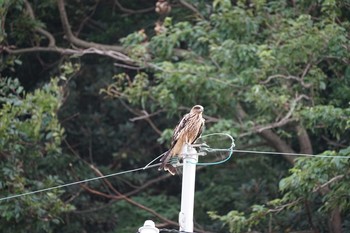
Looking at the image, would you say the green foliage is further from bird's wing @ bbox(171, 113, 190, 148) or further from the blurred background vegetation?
bird's wing @ bbox(171, 113, 190, 148)

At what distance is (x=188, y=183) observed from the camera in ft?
24.0

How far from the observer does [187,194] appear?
7320 mm

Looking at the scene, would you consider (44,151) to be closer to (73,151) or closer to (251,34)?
(73,151)

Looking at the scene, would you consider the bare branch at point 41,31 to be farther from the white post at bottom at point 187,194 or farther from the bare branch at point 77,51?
the white post at bottom at point 187,194

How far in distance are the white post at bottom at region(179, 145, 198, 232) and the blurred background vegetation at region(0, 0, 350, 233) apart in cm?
376

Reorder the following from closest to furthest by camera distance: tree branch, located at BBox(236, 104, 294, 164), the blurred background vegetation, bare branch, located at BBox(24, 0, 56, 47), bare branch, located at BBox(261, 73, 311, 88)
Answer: the blurred background vegetation < bare branch, located at BBox(261, 73, 311, 88) < tree branch, located at BBox(236, 104, 294, 164) < bare branch, located at BBox(24, 0, 56, 47)

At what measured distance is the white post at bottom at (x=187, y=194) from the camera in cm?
725

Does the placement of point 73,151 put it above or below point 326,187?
above

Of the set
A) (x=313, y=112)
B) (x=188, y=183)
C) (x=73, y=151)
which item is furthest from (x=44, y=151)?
(x=188, y=183)

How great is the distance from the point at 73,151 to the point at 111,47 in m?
1.29

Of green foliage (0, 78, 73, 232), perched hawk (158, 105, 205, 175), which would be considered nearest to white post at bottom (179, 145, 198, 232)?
perched hawk (158, 105, 205, 175)

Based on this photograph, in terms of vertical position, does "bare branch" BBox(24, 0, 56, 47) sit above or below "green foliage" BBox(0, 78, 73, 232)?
above

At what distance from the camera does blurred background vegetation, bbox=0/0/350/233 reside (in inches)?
480

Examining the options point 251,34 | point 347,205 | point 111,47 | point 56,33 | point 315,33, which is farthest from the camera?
point 56,33
